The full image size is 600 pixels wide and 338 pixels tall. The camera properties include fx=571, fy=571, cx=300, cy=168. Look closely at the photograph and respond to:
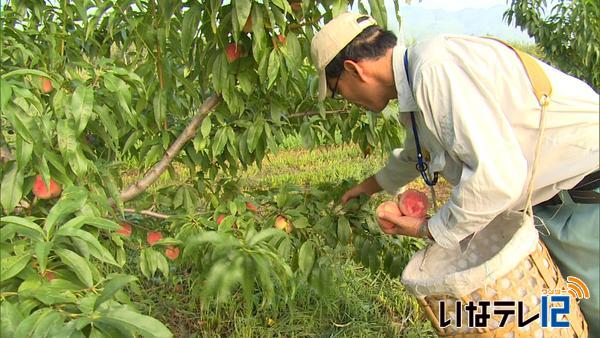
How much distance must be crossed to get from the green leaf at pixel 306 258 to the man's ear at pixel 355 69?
0.54 m

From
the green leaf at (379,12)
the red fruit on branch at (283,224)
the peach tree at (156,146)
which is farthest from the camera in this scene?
the red fruit on branch at (283,224)

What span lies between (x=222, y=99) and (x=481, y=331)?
40.4 inches

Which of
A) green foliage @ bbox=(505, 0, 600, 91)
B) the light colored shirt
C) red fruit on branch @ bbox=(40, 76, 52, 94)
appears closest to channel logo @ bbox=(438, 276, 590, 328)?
the light colored shirt

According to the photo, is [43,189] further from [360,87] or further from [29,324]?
[360,87]

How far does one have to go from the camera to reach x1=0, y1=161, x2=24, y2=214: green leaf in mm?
1244

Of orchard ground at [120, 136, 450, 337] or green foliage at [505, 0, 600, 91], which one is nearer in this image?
orchard ground at [120, 136, 450, 337]

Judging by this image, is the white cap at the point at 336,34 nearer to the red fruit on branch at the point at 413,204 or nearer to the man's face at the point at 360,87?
the man's face at the point at 360,87

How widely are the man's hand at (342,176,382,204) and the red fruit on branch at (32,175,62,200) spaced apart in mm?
881

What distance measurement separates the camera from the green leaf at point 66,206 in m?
Result: 1.11

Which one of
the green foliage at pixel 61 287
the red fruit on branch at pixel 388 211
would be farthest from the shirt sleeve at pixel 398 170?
the green foliage at pixel 61 287

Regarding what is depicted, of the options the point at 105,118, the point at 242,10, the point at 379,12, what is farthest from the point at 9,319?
the point at 379,12

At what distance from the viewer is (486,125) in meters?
1.23

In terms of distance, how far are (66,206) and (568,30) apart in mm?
5356

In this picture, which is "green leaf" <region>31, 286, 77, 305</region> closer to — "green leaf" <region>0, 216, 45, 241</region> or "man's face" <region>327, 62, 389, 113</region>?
"green leaf" <region>0, 216, 45, 241</region>
